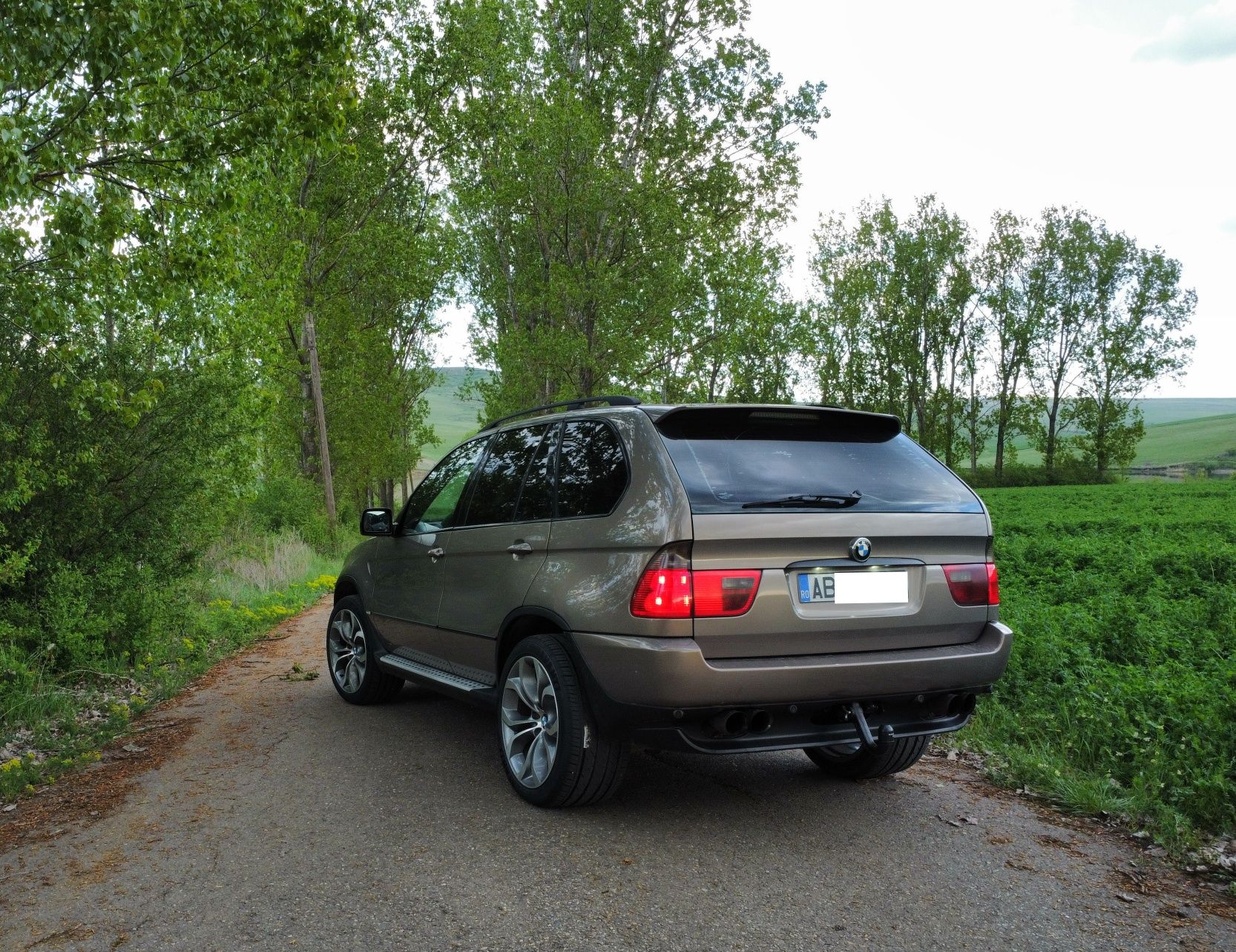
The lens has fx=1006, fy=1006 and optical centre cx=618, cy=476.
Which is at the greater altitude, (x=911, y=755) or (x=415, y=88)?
(x=415, y=88)

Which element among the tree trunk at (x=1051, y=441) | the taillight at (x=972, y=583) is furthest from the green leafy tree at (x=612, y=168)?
the tree trunk at (x=1051, y=441)

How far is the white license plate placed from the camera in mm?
4141

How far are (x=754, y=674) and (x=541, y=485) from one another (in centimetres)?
162

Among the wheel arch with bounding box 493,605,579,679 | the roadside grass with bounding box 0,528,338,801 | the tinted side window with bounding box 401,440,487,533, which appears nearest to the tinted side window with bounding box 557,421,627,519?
the wheel arch with bounding box 493,605,579,679

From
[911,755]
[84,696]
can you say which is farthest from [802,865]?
[84,696]

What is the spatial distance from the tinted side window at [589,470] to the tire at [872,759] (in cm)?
177

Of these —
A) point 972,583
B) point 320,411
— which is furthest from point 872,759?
point 320,411

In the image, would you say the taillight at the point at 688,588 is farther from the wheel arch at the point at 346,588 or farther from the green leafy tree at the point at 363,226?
the green leafy tree at the point at 363,226

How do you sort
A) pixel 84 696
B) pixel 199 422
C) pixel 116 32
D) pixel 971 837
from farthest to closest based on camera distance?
pixel 199 422
pixel 84 696
pixel 116 32
pixel 971 837

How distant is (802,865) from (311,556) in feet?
54.8

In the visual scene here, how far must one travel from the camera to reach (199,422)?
28.5 feet

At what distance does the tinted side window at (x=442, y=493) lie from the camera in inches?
237

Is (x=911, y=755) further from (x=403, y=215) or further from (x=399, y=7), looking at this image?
(x=403, y=215)

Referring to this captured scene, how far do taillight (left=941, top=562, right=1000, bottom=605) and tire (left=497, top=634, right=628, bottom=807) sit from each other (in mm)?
1627
